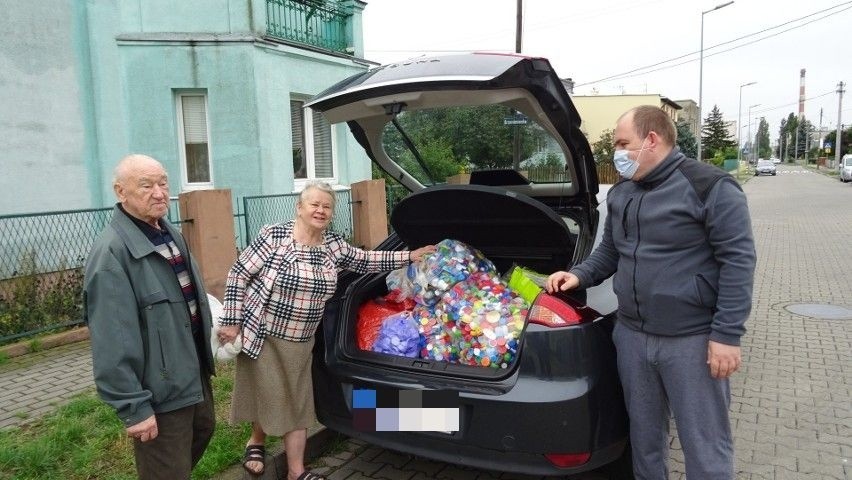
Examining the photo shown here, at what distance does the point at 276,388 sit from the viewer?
9.62 ft

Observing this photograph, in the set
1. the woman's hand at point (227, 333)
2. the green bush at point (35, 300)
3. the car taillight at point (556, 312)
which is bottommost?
the green bush at point (35, 300)

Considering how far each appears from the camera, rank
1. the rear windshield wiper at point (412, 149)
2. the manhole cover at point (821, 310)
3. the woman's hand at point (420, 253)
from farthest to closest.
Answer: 1. the manhole cover at point (821, 310)
2. the rear windshield wiper at point (412, 149)
3. the woman's hand at point (420, 253)

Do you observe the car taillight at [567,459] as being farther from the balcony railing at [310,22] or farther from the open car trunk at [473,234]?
the balcony railing at [310,22]

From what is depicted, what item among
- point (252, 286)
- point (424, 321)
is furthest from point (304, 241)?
point (424, 321)

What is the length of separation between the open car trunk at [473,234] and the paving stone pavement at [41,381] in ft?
8.20

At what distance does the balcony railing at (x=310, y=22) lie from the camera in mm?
9983

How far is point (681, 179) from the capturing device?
7.69ft

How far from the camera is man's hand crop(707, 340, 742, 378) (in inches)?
87.0

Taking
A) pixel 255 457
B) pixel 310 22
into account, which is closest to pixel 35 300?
pixel 255 457

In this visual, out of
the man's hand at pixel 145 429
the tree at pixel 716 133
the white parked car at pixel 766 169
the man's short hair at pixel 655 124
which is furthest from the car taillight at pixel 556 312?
the tree at pixel 716 133

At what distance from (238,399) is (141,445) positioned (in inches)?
26.5

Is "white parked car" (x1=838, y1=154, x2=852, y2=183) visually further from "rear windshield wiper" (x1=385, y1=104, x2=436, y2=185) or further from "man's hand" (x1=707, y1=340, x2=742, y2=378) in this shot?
"man's hand" (x1=707, y1=340, x2=742, y2=378)

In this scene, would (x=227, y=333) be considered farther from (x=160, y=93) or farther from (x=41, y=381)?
(x=160, y=93)

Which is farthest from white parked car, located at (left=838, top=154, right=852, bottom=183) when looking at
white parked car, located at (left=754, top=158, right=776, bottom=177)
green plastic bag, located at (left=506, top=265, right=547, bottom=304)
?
green plastic bag, located at (left=506, top=265, right=547, bottom=304)
